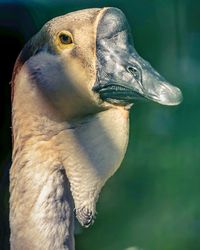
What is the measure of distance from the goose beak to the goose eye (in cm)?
9

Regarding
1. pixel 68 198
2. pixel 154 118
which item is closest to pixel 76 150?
pixel 68 198

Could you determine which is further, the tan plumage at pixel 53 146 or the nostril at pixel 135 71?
the tan plumage at pixel 53 146

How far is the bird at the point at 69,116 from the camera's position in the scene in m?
2.61

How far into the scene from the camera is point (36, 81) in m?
2.69

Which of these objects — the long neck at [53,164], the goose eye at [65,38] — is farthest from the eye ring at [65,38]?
the long neck at [53,164]

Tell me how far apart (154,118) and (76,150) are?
13.6 inches

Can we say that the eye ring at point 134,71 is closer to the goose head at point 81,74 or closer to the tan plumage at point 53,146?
the goose head at point 81,74

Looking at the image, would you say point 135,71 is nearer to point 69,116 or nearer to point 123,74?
point 123,74

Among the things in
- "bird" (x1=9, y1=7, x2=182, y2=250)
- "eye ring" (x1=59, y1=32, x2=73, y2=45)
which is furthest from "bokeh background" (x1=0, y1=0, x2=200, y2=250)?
"eye ring" (x1=59, y1=32, x2=73, y2=45)

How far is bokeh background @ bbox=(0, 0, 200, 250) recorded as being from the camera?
2.85 metres

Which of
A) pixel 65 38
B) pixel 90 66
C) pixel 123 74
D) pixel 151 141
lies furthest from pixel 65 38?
pixel 151 141

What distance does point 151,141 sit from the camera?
2967 mm

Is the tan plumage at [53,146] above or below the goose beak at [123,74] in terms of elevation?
below

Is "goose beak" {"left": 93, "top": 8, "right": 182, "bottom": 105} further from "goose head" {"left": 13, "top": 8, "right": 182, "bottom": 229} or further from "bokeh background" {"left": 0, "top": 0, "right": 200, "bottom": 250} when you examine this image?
"bokeh background" {"left": 0, "top": 0, "right": 200, "bottom": 250}
